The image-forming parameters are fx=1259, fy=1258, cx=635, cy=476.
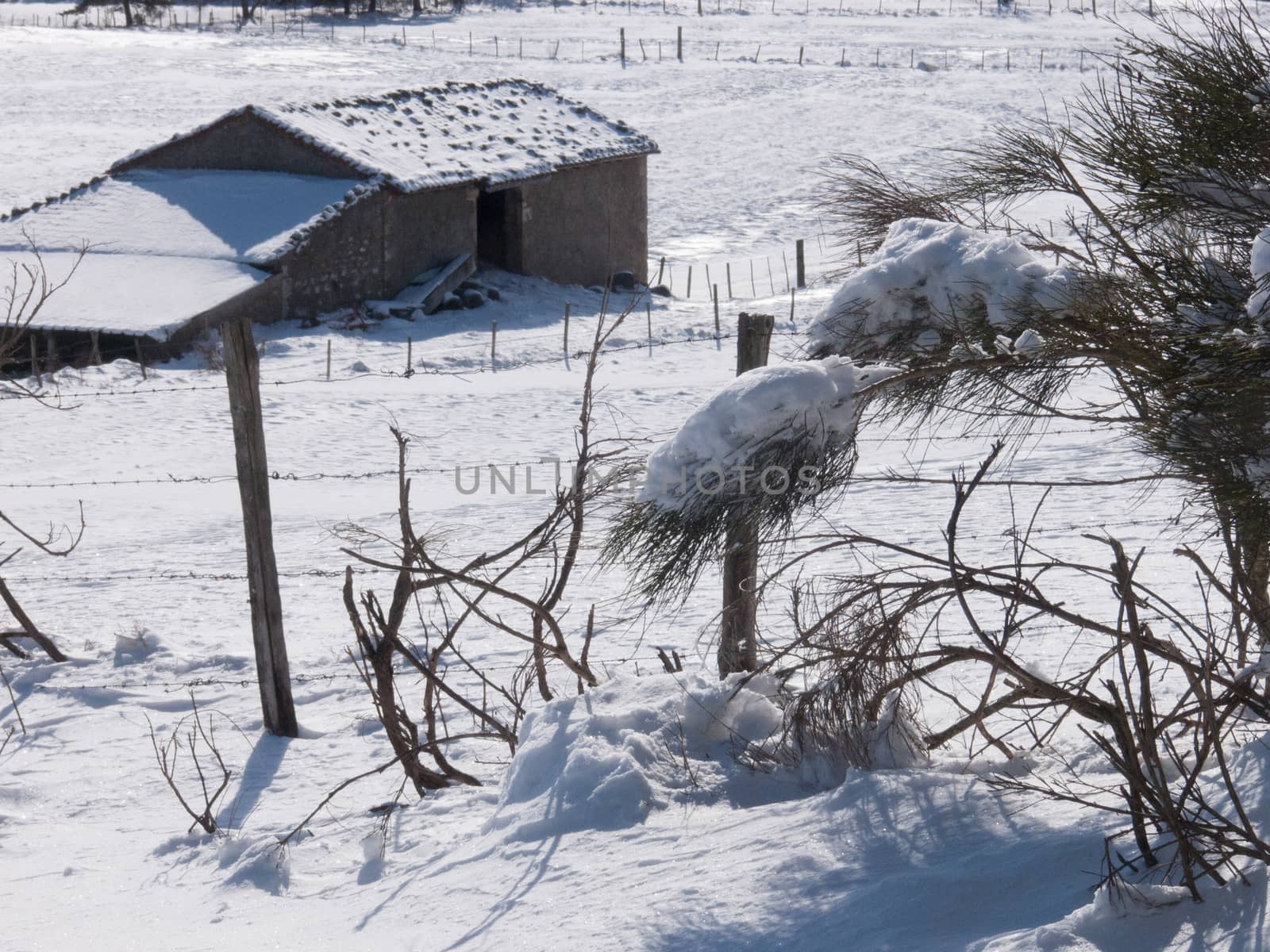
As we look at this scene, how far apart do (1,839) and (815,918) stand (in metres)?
3.39

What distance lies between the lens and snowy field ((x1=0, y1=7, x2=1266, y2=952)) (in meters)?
3.33

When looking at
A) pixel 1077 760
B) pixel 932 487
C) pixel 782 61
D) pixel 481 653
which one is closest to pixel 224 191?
pixel 932 487

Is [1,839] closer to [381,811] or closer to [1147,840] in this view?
[381,811]

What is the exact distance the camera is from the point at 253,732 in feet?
19.5

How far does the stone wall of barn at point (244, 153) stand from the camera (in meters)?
19.3

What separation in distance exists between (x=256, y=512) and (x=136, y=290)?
1267 cm

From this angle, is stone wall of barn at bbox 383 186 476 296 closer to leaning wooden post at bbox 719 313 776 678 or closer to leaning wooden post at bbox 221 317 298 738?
leaning wooden post at bbox 221 317 298 738

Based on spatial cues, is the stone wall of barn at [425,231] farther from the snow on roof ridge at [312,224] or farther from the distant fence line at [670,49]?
the distant fence line at [670,49]

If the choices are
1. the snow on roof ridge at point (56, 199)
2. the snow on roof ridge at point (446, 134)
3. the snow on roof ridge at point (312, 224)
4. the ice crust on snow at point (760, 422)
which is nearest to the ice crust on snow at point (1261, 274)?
the ice crust on snow at point (760, 422)

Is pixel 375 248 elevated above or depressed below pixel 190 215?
below

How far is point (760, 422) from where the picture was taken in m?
3.08

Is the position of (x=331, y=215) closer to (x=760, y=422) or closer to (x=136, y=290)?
(x=136, y=290)

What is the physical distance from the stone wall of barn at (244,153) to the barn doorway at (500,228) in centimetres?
282

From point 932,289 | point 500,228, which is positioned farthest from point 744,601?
point 500,228
